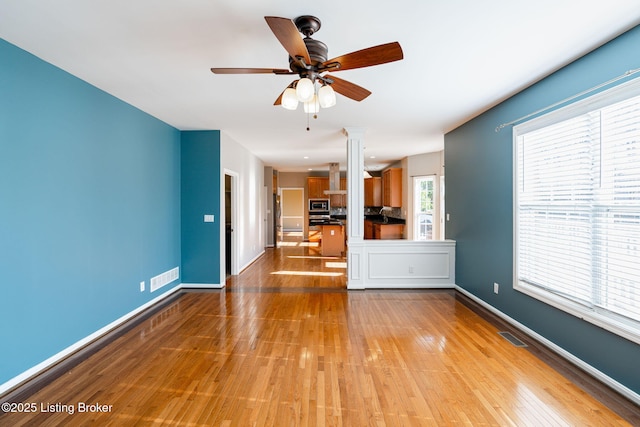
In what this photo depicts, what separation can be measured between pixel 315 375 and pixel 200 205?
11.1 ft

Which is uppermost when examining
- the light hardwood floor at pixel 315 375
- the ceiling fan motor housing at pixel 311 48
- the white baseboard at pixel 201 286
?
the ceiling fan motor housing at pixel 311 48

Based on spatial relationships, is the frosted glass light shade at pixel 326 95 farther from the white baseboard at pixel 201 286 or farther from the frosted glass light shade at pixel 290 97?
the white baseboard at pixel 201 286

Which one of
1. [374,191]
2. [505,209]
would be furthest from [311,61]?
[374,191]

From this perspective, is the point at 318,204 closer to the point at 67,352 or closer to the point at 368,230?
the point at 368,230

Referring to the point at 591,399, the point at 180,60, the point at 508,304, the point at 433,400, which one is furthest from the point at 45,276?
the point at 508,304

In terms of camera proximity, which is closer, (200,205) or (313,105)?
(313,105)

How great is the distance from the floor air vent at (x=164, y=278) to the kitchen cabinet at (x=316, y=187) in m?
6.23

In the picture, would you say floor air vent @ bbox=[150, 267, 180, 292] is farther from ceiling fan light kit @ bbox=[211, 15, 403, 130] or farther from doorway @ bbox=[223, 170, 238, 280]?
ceiling fan light kit @ bbox=[211, 15, 403, 130]

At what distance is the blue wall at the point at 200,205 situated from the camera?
188 inches

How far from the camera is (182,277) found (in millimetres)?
4816

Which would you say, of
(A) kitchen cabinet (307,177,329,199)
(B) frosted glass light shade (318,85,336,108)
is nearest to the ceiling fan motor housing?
(B) frosted glass light shade (318,85,336,108)

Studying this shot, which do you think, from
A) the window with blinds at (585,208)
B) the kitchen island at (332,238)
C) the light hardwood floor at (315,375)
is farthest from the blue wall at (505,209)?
the kitchen island at (332,238)

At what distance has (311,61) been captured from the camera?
6.28 ft

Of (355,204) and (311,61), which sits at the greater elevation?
(311,61)
